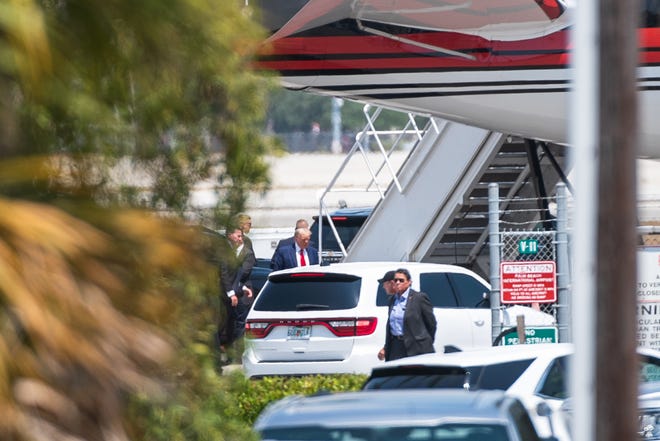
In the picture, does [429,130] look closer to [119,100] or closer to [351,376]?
[351,376]

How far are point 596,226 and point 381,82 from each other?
10.3 meters

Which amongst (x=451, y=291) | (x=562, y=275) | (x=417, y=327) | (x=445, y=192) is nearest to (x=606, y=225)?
(x=417, y=327)

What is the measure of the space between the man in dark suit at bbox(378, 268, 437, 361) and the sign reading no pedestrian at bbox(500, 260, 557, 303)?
2.56 feet

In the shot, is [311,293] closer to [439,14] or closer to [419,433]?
[439,14]

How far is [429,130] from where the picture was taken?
19.5 m

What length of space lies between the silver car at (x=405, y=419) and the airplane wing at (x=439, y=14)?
27.4 ft

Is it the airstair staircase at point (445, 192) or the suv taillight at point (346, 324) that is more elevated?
the airstair staircase at point (445, 192)

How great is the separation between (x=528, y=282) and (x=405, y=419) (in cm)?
740

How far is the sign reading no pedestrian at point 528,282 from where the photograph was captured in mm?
13477

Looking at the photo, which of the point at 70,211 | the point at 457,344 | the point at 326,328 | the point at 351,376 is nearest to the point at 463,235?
the point at 457,344

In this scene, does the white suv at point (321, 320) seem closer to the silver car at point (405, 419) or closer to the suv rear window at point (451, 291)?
the suv rear window at point (451, 291)

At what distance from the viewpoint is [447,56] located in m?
15.5

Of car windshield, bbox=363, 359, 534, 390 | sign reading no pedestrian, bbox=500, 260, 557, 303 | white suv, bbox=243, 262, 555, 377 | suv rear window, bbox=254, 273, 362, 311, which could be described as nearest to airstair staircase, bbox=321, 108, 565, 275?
white suv, bbox=243, 262, 555, 377

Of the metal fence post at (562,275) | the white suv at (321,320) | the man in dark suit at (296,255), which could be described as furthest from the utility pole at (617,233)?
the man in dark suit at (296,255)
